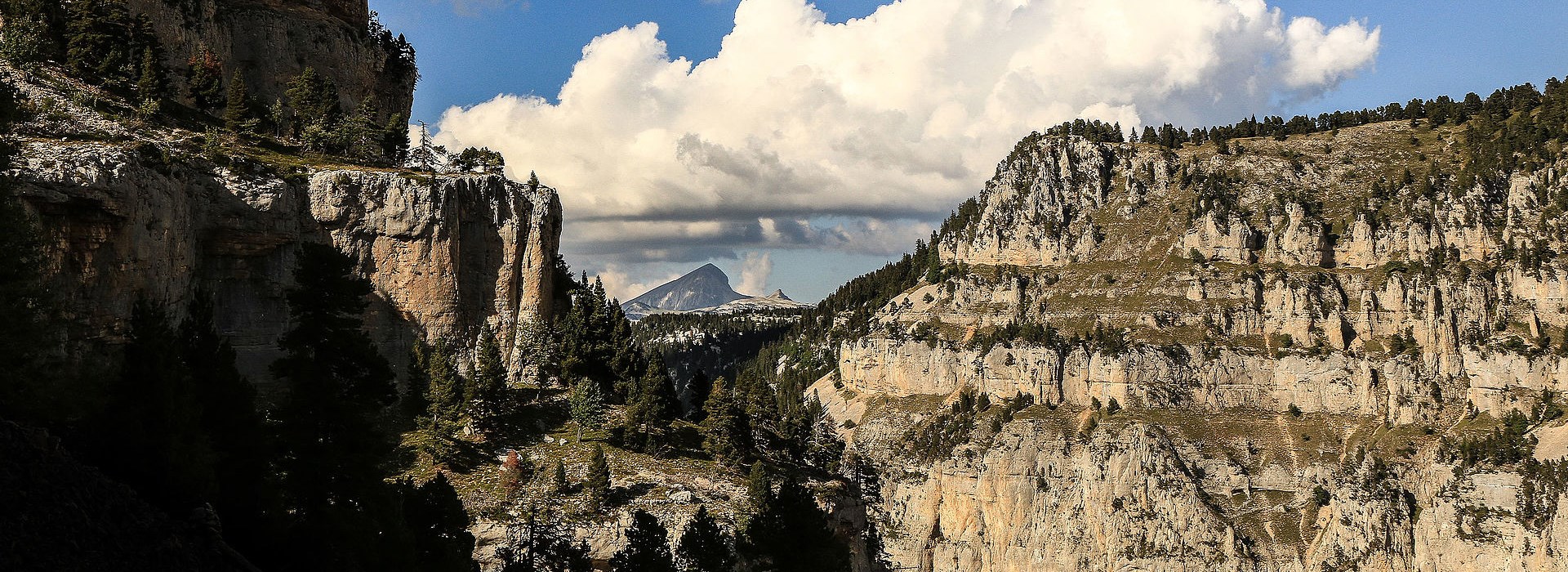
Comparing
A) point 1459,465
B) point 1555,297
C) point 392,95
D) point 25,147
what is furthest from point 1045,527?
point 25,147

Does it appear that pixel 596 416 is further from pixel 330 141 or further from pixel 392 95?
pixel 392 95

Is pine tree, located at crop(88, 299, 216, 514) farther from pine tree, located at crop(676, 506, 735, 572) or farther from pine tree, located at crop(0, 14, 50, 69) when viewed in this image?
pine tree, located at crop(0, 14, 50, 69)

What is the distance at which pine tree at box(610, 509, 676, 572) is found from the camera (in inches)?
1481

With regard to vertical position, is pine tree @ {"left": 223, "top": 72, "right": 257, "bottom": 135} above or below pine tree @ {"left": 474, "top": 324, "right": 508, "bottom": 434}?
above

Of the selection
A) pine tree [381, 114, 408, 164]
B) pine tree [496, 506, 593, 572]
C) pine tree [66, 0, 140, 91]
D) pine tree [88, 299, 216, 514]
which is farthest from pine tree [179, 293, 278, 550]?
pine tree [381, 114, 408, 164]

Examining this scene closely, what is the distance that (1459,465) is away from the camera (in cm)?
14525

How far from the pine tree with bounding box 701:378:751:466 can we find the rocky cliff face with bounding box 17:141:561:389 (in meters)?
15.1

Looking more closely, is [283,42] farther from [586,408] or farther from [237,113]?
[586,408]

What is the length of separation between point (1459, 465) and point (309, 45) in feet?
550

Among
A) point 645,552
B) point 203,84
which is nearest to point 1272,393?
point 645,552

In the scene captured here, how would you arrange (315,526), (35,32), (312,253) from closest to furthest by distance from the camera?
1. (315,526)
2. (312,253)
3. (35,32)

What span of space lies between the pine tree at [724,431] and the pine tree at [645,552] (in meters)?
17.2

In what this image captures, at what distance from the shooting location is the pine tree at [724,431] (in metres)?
58.2

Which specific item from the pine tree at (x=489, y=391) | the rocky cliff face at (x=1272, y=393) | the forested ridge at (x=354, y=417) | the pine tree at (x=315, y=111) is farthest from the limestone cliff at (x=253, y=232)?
the rocky cliff face at (x=1272, y=393)
